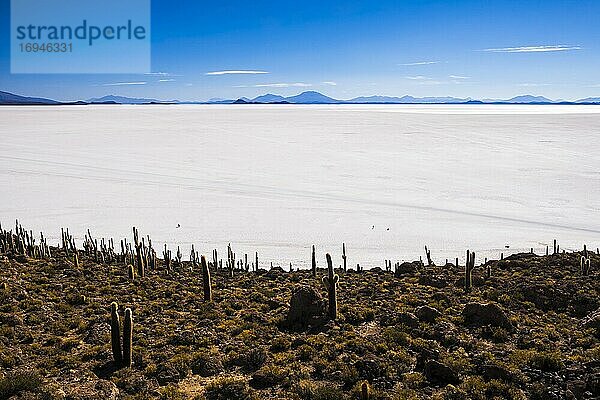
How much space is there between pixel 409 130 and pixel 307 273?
255 ft

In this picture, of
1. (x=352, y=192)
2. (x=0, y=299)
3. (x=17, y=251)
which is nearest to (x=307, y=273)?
(x=0, y=299)

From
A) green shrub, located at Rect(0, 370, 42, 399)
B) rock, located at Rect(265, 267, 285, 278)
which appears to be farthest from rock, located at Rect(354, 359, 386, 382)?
rock, located at Rect(265, 267, 285, 278)

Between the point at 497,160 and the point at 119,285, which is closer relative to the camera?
the point at 119,285

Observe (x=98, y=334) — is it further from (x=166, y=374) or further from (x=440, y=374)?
(x=440, y=374)

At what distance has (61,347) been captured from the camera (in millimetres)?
14516

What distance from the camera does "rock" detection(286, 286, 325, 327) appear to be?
16359 millimetres

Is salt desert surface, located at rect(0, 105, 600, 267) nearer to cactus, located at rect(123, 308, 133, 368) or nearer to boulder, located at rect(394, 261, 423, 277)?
boulder, located at rect(394, 261, 423, 277)

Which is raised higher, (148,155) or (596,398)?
(148,155)

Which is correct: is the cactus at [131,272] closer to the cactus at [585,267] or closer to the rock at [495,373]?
the rock at [495,373]

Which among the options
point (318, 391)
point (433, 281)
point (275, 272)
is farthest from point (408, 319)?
point (275, 272)

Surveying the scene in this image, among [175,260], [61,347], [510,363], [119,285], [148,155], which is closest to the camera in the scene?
[510,363]

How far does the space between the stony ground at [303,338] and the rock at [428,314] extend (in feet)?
0.14

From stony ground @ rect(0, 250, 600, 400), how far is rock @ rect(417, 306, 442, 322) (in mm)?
42

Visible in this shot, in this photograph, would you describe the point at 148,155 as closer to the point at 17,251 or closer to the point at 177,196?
the point at 177,196
